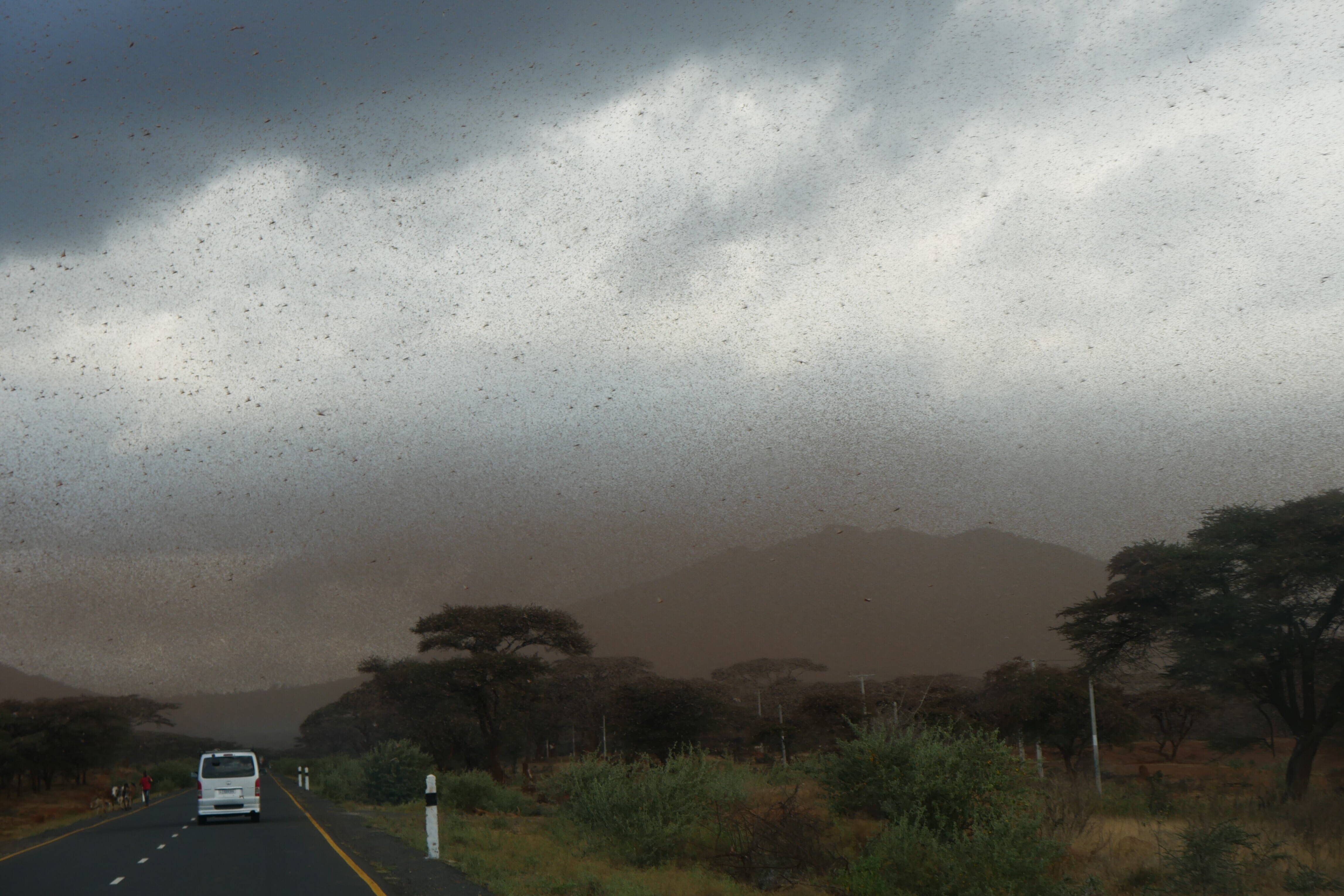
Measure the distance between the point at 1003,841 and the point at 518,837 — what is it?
1174cm

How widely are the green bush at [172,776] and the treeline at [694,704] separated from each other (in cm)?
2170

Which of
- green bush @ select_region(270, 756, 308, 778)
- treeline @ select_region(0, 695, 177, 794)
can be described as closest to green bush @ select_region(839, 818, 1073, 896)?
treeline @ select_region(0, 695, 177, 794)

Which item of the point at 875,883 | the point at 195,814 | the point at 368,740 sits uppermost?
the point at 875,883

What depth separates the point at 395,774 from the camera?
40625 mm

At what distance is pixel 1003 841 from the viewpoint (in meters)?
14.0

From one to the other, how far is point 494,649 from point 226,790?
24113mm

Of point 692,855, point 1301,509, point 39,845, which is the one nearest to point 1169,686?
point 1301,509

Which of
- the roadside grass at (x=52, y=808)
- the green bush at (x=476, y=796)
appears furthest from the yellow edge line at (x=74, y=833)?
the green bush at (x=476, y=796)

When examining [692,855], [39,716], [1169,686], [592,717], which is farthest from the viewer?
[39,716]

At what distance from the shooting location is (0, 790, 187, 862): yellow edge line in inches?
871

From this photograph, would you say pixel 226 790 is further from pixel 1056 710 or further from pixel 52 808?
pixel 52 808

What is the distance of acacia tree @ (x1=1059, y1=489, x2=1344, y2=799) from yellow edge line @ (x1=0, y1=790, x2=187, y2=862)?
29.4 metres

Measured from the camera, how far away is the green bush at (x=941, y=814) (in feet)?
45.7

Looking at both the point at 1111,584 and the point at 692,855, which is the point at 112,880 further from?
the point at 1111,584
